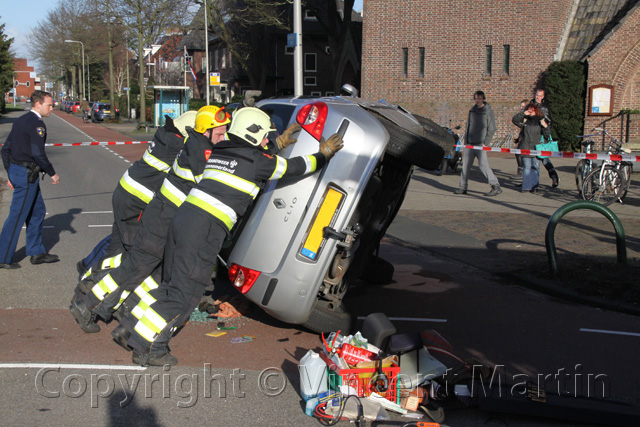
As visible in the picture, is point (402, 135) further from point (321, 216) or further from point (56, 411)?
point (56, 411)

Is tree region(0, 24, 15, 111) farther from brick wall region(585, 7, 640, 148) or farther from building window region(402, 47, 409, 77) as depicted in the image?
brick wall region(585, 7, 640, 148)

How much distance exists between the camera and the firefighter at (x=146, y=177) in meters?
6.25

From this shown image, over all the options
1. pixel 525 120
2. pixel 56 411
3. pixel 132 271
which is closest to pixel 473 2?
pixel 525 120

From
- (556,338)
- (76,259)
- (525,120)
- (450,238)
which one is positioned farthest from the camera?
(525,120)

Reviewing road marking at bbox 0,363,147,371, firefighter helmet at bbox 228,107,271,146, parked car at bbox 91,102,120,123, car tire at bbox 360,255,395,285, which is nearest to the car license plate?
firefighter helmet at bbox 228,107,271,146

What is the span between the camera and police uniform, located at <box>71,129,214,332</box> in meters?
5.53

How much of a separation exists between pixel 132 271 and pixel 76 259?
2.92 meters

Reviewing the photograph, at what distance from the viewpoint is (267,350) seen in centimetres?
531

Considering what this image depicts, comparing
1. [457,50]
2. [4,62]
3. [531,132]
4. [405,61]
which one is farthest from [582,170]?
[4,62]

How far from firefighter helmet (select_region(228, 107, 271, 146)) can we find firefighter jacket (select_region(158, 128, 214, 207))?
0.56 metres

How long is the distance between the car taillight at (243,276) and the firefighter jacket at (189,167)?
76cm

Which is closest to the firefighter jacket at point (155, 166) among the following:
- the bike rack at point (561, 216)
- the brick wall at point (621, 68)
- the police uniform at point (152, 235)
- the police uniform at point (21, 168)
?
the police uniform at point (152, 235)

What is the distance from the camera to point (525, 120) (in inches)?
537

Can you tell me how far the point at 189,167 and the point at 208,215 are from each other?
2.52ft
